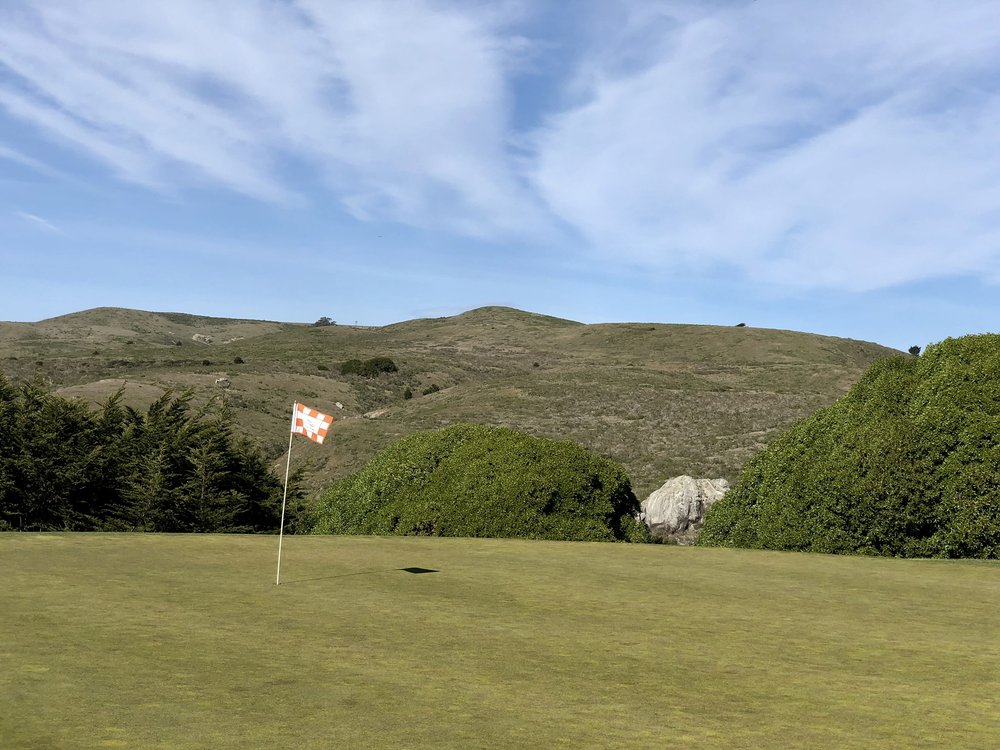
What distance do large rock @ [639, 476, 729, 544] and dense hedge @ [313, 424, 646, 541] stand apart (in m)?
9.07

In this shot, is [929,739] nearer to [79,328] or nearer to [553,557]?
[553,557]

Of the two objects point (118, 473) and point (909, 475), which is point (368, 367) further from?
point (909, 475)

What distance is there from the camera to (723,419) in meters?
65.3

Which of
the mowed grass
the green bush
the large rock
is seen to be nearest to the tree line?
the mowed grass

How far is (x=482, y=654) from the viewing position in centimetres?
901

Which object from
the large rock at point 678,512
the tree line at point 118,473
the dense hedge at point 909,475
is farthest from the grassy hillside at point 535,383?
the dense hedge at point 909,475

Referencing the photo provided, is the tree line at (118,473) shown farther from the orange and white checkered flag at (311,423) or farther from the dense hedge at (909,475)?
the dense hedge at (909,475)

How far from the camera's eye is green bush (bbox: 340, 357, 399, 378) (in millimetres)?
95438

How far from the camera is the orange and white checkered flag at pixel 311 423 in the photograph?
565 inches

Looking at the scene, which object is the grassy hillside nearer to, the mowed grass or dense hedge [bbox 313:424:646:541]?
dense hedge [bbox 313:424:646:541]

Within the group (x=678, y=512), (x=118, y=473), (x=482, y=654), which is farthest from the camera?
(x=678, y=512)

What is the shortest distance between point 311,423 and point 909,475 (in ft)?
36.4

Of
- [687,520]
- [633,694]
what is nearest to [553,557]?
[633,694]

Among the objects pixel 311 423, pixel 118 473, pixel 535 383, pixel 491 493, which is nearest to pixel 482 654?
pixel 311 423
